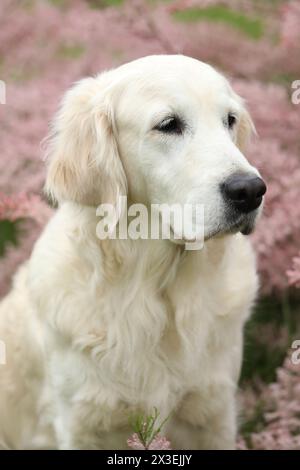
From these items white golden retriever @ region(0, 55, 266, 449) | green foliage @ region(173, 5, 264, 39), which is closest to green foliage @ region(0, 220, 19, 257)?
green foliage @ region(173, 5, 264, 39)

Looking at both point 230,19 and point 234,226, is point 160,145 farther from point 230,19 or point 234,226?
point 230,19

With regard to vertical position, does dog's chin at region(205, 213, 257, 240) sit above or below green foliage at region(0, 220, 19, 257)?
below

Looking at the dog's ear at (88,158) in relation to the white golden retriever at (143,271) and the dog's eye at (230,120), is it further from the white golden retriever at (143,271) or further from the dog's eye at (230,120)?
the dog's eye at (230,120)

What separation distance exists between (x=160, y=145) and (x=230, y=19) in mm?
2692

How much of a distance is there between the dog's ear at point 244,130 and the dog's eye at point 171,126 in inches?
15.3

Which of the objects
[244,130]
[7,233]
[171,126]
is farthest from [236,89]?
[7,233]

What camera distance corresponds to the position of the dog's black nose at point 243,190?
2408 millimetres

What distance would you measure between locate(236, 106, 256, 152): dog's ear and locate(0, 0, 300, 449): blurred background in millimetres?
651

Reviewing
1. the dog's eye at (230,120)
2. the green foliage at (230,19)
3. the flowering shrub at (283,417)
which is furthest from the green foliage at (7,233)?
the dog's eye at (230,120)

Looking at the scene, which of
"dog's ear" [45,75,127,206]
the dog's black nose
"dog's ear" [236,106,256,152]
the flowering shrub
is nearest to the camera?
the dog's black nose

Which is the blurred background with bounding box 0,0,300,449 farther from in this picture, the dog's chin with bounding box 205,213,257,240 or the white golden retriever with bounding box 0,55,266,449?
the dog's chin with bounding box 205,213,257,240

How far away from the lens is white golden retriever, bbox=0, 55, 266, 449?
2.54 meters

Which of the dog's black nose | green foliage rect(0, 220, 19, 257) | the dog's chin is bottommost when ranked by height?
the dog's chin
